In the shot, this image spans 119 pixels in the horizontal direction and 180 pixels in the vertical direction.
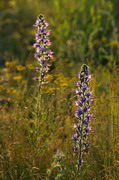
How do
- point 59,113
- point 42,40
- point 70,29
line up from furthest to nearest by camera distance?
point 70,29 < point 59,113 < point 42,40

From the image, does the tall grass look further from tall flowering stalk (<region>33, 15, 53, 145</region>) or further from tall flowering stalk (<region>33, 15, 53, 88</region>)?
tall flowering stalk (<region>33, 15, 53, 88</region>)

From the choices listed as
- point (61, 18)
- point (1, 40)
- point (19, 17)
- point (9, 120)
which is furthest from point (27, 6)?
point (9, 120)

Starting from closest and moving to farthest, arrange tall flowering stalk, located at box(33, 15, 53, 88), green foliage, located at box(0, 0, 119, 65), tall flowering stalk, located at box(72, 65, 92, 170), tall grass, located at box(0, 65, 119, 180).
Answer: tall flowering stalk, located at box(72, 65, 92, 170) → tall grass, located at box(0, 65, 119, 180) → tall flowering stalk, located at box(33, 15, 53, 88) → green foliage, located at box(0, 0, 119, 65)

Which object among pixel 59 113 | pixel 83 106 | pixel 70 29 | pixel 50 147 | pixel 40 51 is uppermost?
pixel 70 29

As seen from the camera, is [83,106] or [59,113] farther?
[59,113]

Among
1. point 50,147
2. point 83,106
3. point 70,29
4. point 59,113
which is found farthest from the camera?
point 70,29

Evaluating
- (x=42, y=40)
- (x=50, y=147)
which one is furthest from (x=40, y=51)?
(x=50, y=147)

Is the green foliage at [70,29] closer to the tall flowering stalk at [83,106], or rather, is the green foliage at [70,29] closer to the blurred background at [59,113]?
the blurred background at [59,113]

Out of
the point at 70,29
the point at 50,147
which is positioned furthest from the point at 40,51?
the point at 70,29

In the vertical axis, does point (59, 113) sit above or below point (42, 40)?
below

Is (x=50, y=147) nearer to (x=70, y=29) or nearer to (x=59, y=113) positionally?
(x=59, y=113)

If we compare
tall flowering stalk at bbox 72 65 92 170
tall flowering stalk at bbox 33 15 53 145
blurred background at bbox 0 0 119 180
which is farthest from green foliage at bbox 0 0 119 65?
tall flowering stalk at bbox 72 65 92 170

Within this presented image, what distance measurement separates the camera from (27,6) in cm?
966

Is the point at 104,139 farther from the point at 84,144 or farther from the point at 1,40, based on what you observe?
the point at 1,40
